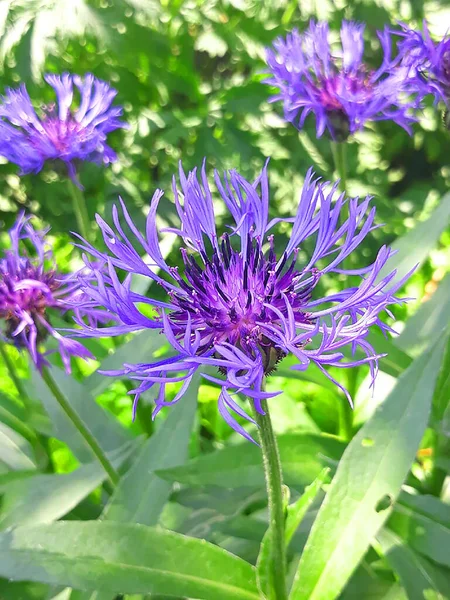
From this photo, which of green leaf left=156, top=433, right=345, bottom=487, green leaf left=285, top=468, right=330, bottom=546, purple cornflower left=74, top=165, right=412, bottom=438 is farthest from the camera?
green leaf left=156, top=433, right=345, bottom=487

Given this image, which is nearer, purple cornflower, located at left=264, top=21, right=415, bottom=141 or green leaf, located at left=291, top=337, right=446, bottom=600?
green leaf, located at left=291, top=337, right=446, bottom=600

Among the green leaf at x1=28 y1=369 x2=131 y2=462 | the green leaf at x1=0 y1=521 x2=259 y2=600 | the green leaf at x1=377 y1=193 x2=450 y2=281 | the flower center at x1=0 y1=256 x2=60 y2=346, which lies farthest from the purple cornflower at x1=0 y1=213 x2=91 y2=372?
the green leaf at x1=377 y1=193 x2=450 y2=281

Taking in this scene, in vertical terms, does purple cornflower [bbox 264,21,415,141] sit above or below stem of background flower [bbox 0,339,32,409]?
above

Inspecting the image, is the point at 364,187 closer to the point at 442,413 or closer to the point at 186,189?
the point at 442,413

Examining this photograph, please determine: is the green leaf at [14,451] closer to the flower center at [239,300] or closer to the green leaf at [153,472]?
the green leaf at [153,472]

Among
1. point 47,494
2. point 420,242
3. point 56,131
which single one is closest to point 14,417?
point 47,494

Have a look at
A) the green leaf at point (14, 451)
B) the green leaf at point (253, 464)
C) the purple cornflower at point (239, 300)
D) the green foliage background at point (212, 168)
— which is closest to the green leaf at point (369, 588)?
the green foliage background at point (212, 168)

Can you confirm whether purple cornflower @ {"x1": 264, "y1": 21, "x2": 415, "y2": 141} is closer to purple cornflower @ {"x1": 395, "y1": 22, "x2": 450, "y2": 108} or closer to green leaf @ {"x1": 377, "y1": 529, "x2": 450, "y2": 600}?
purple cornflower @ {"x1": 395, "y1": 22, "x2": 450, "y2": 108}

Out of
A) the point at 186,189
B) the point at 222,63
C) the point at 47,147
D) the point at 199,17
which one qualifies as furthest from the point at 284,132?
the point at 186,189
